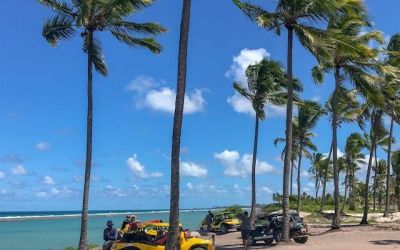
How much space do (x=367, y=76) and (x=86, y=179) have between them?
1763 centimetres

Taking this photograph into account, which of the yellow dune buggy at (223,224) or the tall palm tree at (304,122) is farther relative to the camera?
the tall palm tree at (304,122)

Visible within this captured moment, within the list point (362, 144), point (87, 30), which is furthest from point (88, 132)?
point (362, 144)

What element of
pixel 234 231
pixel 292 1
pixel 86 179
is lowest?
pixel 234 231

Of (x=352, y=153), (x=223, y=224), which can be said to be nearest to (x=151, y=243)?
(x=223, y=224)

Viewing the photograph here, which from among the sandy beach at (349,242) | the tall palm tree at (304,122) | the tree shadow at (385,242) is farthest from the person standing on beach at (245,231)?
the tall palm tree at (304,122)

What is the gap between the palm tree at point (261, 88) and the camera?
3825 cm

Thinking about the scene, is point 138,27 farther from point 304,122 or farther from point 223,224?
point 304,122

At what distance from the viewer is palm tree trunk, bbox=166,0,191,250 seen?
49.4 ft

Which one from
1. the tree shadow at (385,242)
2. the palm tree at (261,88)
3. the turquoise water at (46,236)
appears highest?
the palm tree at (261,88)

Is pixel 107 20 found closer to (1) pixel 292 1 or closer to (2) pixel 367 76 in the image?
(1) pixel 292 1

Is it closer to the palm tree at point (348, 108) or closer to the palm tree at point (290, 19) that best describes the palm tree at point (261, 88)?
the palm tree at point (348, 108)

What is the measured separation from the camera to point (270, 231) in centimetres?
2619

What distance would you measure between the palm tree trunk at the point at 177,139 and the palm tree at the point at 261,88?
73.7 feet

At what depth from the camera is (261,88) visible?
126 feet
